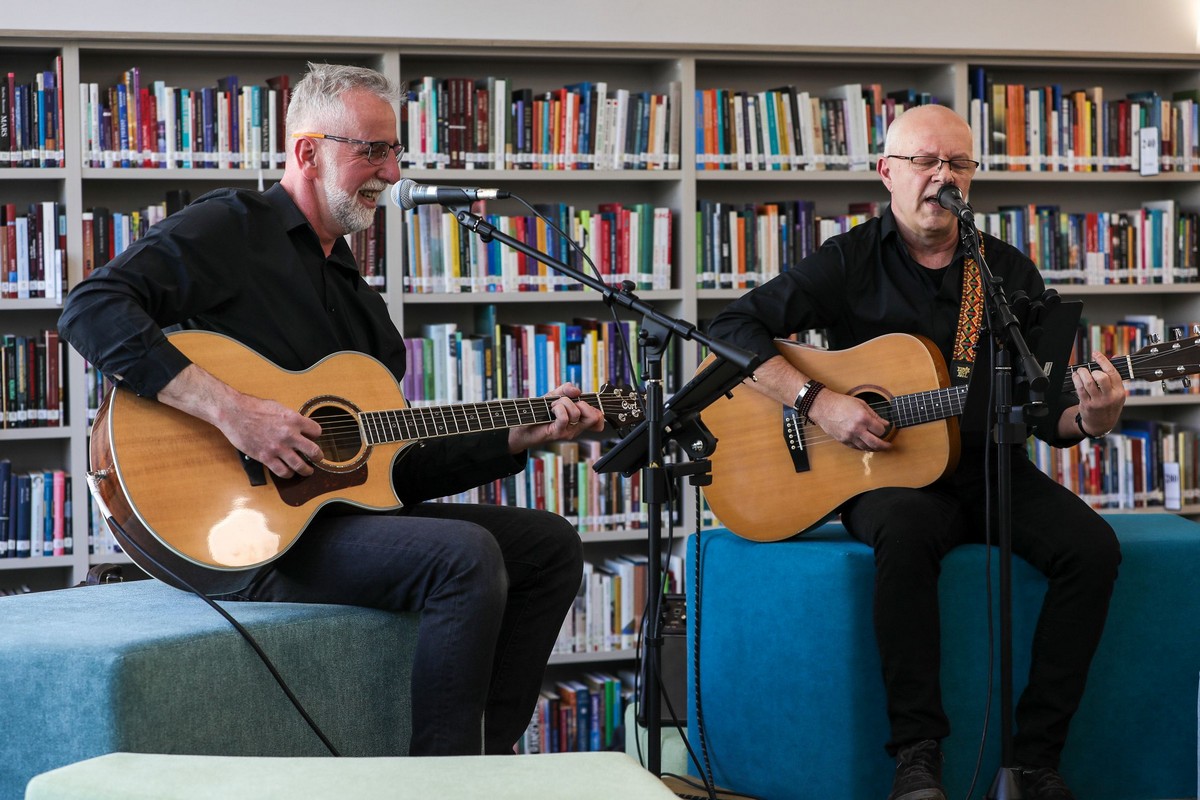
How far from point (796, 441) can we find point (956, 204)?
2.21 feet

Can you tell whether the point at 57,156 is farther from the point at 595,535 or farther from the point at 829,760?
the point at 829,760

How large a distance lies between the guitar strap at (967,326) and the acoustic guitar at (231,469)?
1.13 metres

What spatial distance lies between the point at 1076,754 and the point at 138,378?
2.00 m

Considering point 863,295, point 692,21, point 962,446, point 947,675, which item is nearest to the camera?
point 947,675

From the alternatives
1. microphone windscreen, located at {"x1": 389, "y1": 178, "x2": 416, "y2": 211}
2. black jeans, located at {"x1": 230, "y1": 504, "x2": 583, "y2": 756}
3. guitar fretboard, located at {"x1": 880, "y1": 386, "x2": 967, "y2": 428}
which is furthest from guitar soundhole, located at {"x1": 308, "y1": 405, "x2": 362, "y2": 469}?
guitar fretboard, located at {"x1": 880, "y1": 386, "x2": 967, "y2": 428}

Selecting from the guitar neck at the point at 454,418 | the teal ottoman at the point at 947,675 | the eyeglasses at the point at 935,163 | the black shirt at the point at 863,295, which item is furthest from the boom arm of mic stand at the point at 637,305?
the eyeglasses at the point at 935,163

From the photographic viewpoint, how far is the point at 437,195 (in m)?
2.22

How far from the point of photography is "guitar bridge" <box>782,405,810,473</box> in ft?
9.34

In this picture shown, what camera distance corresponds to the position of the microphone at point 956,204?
7.80 ft

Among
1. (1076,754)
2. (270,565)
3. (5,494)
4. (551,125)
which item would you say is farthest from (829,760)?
(5,494)

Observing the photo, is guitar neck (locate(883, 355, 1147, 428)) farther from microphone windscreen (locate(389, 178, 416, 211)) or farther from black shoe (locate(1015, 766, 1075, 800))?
microphone windscreen (locate(389, 178, 416, 211))

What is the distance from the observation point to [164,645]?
209 cm

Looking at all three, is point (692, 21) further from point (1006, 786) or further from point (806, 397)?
point (1006, 786)

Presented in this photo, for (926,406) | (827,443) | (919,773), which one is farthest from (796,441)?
(919,773)
